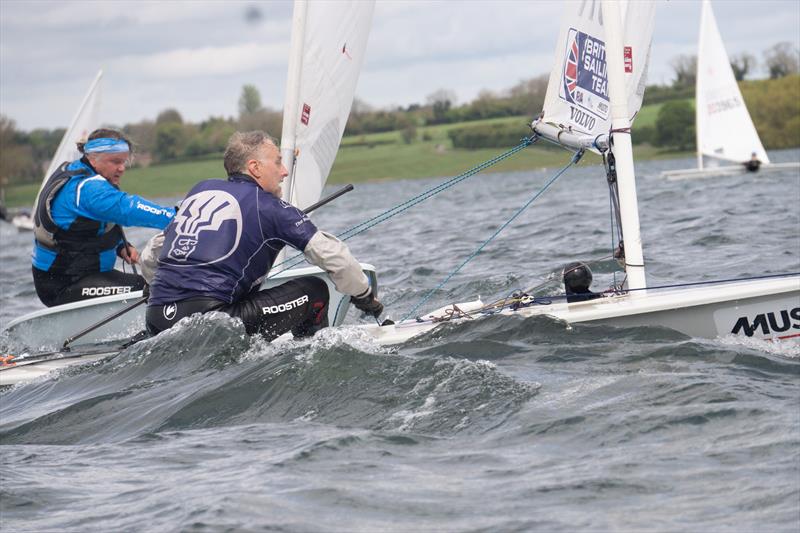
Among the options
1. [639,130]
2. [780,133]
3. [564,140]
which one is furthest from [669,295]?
[639,130]

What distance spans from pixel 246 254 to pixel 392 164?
7111cm

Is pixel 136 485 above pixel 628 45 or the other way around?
the other way around

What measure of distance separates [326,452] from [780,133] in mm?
64748

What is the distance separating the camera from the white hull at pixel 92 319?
7.80 m

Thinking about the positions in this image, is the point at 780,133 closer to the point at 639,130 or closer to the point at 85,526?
the point at 639,130

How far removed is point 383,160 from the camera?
78.0 m

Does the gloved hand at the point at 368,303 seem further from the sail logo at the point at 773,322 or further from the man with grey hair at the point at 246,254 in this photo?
the sail logo at the point at 773,322

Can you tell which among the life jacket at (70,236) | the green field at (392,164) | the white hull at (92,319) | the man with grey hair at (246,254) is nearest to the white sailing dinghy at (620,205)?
the man with grey hair at (246,254)

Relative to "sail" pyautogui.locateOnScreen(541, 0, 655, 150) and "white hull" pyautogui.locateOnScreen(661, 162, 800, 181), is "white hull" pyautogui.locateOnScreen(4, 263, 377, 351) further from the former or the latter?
"white hull" pyautogui.locateOnScreen(661, 162, 800, 181)

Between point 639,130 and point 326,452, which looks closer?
point 326,452

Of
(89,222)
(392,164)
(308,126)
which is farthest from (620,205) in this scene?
(392,164)

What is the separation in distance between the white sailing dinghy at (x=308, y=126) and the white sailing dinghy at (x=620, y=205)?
5.16 ft

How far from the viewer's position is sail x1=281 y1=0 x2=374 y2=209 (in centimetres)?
773

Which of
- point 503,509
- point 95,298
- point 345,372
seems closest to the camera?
point 503,509
